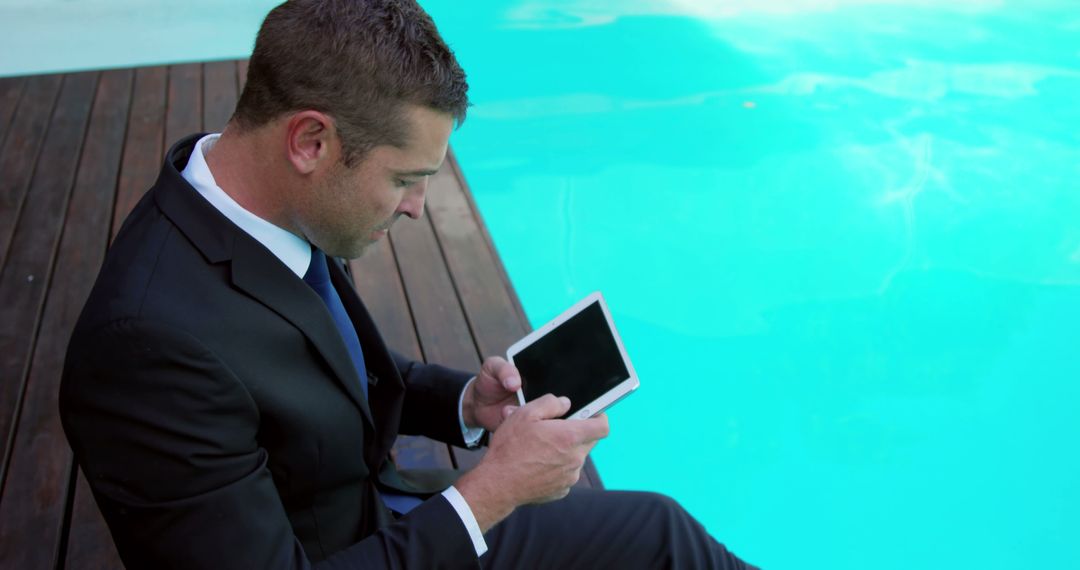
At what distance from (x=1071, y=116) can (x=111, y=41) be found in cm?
560

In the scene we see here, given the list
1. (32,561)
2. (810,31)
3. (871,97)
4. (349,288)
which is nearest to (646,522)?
(349,288)

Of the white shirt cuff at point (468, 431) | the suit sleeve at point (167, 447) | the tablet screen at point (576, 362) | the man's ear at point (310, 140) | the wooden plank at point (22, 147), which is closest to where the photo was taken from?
the suit sleeve at point (167, 447)

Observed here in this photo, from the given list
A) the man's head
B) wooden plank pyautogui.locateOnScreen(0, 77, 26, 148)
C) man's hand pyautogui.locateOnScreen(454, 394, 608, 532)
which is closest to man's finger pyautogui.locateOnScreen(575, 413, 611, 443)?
man's hand pyautogui.locateOnScreen(454, 394, 608, 532)

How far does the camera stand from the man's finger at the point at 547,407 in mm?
1363

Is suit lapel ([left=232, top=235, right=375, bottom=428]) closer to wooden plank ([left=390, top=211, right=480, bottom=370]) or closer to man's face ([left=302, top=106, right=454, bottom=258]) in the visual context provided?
man's face ([left=302, top=106, right=454, bottom=258])

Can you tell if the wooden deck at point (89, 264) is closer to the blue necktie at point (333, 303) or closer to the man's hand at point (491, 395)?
the man's hand at point (491, 395)

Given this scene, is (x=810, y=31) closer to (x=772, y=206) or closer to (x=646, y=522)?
(x=772, y=206)

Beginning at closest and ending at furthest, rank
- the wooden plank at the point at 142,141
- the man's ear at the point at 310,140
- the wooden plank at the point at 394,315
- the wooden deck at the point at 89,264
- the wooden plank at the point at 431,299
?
the man's ear at the point at 310,140, the wooden deck at the point at 89,264, the wooden plank at the point at 394,315, the wooden plank at the point at 431,299, the wooden plank at the point at 142,141

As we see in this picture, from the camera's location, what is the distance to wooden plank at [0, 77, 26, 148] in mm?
3717

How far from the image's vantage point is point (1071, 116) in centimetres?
540

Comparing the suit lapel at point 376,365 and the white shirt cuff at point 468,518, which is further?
the suit lapel at point 376,365

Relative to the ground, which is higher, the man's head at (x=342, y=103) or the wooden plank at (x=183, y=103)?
the man's head at (x=342, y=103)

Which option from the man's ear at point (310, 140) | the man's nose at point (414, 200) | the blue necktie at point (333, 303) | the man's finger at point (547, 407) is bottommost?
the man's finger at point (547, 407)

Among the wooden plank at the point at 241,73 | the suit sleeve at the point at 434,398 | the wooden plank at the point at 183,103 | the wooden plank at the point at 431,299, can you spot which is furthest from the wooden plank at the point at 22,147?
the suit sleeve at the point at 434,398
